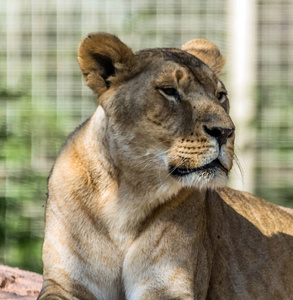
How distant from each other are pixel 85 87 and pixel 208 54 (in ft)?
10.4

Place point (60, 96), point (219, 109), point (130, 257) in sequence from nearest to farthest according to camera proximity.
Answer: point (219, 109), point (130, 257), point (60, 96)

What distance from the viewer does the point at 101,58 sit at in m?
3.64

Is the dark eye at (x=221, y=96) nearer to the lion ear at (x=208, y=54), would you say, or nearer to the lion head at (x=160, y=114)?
the lion head at (x=160, y=114)

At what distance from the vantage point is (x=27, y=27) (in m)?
7.51

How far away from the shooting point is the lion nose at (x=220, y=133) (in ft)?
10.7

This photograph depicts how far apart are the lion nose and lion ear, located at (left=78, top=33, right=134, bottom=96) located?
570 mm

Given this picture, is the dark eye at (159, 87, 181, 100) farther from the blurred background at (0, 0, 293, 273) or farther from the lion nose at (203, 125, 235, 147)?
the blurred background at (0, 0, 293, 273)

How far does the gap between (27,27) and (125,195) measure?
13.9 feet

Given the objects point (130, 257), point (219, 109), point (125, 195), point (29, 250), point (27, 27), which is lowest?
point (29, 250)

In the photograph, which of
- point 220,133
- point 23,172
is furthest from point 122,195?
point 23,172

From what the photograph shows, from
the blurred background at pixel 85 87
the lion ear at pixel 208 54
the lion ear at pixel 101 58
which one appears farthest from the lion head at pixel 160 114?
the blurred background at pixel 85 87

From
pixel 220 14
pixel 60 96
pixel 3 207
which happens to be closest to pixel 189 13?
pixel 220 14

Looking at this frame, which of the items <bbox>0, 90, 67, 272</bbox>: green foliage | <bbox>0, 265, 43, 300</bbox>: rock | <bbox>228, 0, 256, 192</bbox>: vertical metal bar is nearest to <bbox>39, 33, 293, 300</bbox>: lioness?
<bbox>0, 265, 43, 300</bbox>: rock

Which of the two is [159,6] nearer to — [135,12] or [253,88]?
[135,12]
